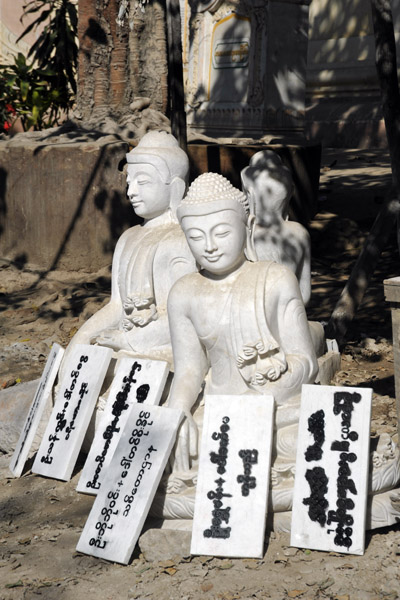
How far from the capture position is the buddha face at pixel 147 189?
4.62 metres

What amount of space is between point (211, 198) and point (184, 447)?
3.53 feet

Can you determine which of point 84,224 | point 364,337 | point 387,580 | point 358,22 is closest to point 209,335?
point 387,580

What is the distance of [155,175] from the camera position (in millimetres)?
4625

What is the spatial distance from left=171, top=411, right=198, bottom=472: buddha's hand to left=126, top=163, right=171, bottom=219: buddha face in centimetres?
146

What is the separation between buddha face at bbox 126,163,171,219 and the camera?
4621 millimetres

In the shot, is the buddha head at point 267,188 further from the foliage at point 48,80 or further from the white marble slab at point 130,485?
Result: the foliage at point 48,80

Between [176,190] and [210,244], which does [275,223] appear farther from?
[210,244]

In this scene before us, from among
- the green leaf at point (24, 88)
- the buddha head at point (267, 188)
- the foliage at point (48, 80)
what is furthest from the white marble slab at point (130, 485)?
the green leaf at point (24, 88)

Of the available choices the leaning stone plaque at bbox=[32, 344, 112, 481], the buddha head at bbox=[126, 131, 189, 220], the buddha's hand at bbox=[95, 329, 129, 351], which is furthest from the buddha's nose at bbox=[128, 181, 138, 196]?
the leaning stone plaque at bbox=[32, 344, 112, 481]

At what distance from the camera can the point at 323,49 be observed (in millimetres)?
13617

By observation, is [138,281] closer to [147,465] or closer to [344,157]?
[147,465]

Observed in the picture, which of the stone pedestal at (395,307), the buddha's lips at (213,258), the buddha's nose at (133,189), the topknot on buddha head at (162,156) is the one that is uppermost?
the topknot on buddha head at (162,156)

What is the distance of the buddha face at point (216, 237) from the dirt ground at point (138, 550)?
1.18 meters

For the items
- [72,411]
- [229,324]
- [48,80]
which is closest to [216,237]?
[229,324]
